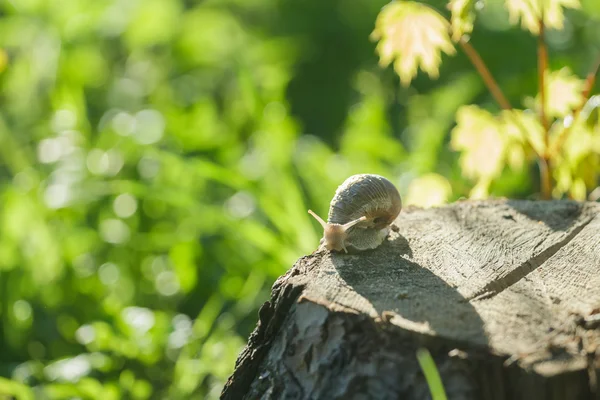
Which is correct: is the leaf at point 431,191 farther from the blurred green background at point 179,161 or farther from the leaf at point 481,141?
the leaf at point 481,141

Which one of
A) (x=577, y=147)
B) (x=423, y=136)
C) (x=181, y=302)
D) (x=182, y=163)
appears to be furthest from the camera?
(x=423, y=136)

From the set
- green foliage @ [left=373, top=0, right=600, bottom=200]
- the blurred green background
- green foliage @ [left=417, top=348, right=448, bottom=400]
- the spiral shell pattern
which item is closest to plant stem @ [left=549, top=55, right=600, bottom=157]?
green foliage @ [left=373, top=0, right=600, bottom=200]

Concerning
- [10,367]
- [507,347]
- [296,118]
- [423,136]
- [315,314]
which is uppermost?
[296,118]

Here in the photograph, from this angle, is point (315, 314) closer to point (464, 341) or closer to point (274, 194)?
point (464, 341)

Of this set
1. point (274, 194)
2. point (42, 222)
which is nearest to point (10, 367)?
point (42, 222)

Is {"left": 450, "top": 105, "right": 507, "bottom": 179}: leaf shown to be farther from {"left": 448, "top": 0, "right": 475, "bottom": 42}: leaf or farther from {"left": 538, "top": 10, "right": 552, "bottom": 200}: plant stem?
{"left": 448, "top": 0, "right": 475, "bottom": 42}: leaf

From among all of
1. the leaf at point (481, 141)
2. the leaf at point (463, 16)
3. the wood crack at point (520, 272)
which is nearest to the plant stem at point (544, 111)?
the leaf at point (481, 141)
